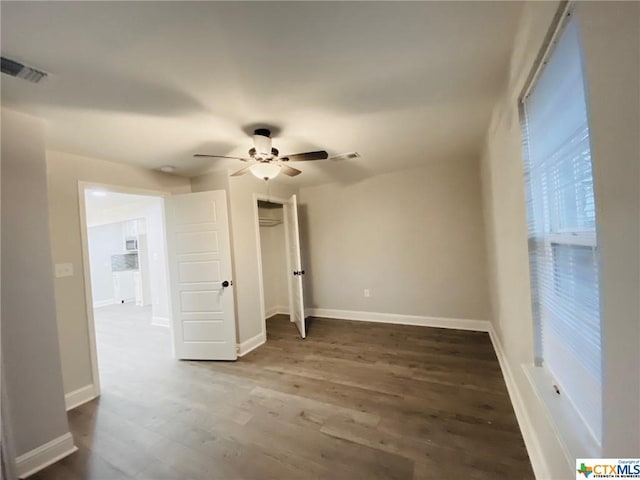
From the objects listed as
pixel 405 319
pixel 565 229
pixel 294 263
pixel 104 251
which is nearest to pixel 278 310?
pixel 294 263

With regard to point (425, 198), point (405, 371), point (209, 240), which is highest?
point (425, 198)

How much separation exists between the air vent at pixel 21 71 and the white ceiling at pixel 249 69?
43mm

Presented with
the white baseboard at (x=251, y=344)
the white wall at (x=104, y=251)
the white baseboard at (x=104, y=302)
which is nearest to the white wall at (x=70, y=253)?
the white baseboard at (x=251, y=344)

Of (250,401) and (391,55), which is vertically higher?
(391,55)

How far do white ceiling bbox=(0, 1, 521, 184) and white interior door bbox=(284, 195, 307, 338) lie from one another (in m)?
1.74

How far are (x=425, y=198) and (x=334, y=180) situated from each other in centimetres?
150

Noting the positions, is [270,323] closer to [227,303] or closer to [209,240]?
[227,303]

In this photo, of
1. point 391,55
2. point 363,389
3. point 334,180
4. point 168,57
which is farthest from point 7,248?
point 334,180

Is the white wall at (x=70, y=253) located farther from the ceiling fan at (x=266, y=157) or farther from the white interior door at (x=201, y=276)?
the ceiling fan at (x=266, y=157)

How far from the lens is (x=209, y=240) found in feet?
10.9

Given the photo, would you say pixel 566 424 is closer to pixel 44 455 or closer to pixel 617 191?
pixel 617 191

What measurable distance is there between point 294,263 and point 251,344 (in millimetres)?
1398

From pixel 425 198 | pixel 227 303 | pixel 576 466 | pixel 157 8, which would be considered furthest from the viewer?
pixel 425 198

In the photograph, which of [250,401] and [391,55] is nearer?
[391,55]
